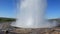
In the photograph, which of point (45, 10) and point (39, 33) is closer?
point (39, 33)

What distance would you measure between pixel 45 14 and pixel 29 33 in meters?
6.62

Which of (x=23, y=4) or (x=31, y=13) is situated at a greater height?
(x=23, y=4)

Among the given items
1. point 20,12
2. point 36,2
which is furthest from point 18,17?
point 36,2

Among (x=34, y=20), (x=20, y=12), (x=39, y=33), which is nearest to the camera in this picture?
(x=39, y=33)

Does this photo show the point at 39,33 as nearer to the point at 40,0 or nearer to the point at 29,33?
the point at 29,33

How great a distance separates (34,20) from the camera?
13656 millimetres

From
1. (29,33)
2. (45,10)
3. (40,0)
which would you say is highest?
(40,0)

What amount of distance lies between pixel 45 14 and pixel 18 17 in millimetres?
2782

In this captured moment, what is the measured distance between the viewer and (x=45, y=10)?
587 inches

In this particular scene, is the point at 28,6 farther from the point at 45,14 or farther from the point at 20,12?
the point at 45,14

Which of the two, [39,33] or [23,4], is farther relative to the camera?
[23,4]

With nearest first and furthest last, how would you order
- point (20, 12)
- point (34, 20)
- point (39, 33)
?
point (39, 33)
point (34, 20)
point (20, 12)

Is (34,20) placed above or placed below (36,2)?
below

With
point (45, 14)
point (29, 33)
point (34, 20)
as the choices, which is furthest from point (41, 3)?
point (29, 33)
